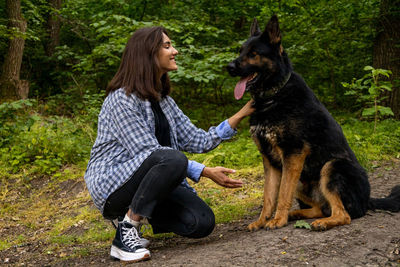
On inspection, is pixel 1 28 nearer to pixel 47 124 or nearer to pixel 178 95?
pixel 47 124

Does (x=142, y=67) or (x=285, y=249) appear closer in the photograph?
(x=285, y=249)

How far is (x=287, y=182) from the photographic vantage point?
2984mm

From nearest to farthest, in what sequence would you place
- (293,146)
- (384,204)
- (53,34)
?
(293,146), (384,204), (53,34)

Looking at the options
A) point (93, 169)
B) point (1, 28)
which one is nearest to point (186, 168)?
point (93, 169)

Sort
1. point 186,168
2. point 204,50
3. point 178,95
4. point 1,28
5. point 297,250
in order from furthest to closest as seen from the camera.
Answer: point 178,95 → point 1,28 → point 204,50 → point 186,168 → point 297,250

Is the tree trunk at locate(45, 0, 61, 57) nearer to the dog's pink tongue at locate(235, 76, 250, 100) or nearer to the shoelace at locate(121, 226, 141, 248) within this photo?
the dog's pink tongue at locate(235, 76, 250, 100)

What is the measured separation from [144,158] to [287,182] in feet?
3.72

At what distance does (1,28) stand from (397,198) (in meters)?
7.19

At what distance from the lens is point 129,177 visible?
9.45ft

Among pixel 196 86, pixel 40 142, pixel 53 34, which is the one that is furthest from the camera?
pixel 53 34

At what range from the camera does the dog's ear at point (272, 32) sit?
2.97 metres

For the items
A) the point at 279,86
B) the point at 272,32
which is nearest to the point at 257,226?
the point at 279,86

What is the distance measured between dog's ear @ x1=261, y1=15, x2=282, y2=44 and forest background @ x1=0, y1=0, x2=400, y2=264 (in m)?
1.86

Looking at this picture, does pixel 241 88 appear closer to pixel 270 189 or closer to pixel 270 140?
pixel 270 140
